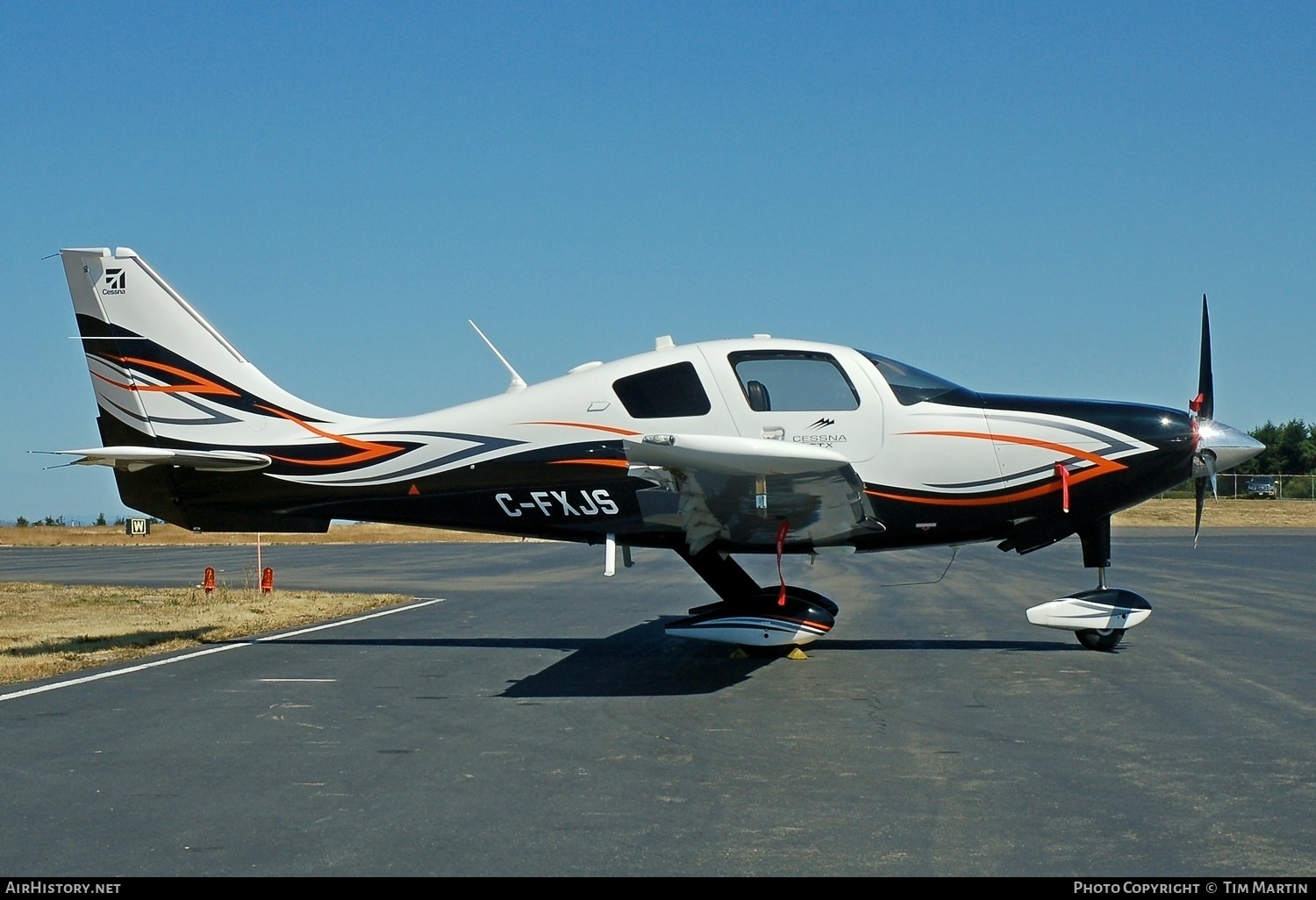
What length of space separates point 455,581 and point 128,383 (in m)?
10.9

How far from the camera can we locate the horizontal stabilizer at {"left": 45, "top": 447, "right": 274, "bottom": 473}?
37.6 ft

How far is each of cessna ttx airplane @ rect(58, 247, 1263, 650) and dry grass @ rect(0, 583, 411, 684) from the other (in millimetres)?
1857

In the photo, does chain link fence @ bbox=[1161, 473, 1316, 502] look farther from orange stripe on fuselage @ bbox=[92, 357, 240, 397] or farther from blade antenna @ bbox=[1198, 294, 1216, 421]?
orange stripe on fuselage @ bbox=[92, 357, 240, 397]

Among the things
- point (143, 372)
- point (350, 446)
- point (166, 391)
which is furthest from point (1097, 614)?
point (143, 372)

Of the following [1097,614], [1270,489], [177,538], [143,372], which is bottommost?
[177,538]

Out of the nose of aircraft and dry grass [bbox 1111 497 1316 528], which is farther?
dry grass [bbox 1111 497 1316 528]

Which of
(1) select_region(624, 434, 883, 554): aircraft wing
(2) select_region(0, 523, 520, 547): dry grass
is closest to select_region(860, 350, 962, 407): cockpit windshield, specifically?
(1) select_region(624, 434, 883, 554): aircraft wing

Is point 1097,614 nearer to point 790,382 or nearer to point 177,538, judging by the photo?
point 790,382

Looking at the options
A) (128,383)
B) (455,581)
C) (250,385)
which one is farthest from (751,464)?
(455,581)

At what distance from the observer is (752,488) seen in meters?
9.14

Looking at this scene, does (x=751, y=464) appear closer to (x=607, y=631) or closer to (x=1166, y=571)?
(x=607, y=631)

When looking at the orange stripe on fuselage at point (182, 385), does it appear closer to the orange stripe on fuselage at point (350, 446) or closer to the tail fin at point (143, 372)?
the tail fin at point (143, 372)

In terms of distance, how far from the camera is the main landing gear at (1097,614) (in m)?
10.8

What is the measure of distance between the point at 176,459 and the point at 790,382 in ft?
20.3
